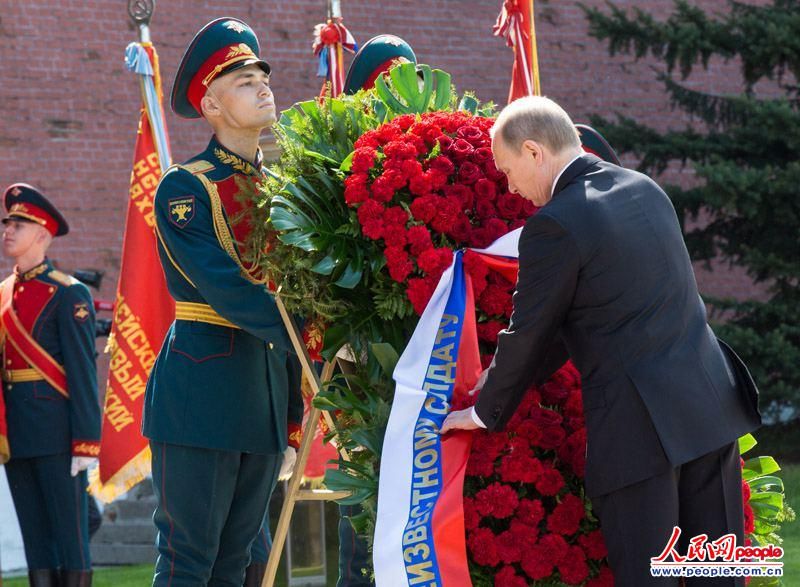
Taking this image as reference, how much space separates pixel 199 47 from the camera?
3.99 m

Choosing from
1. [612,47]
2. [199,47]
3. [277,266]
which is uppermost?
[612,47]

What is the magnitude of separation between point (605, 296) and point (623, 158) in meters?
7.85

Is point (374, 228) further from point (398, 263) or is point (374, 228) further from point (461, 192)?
point (461, 192)

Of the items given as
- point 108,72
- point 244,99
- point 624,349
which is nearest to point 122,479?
point 244,99

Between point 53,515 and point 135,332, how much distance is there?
952 mm

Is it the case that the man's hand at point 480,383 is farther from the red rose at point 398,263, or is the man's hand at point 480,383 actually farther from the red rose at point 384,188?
the red rose at point 384,188

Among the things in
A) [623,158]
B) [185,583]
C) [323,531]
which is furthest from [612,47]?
[185,583]

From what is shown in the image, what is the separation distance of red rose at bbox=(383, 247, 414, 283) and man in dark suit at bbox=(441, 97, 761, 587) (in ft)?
1.40

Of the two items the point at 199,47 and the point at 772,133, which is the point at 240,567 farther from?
the point at 772,133

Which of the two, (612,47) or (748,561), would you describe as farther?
(612,47)

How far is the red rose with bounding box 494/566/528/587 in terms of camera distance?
121 inches

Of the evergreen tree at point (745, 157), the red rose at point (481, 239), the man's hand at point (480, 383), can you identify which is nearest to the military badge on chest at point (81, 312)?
the red rose at point (481, 239)

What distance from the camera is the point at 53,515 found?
18.9 feet

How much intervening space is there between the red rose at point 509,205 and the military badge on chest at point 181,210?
962mm
